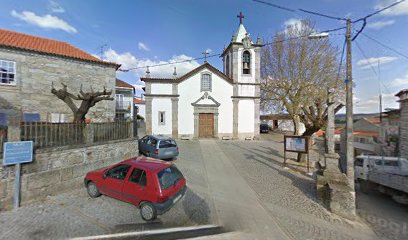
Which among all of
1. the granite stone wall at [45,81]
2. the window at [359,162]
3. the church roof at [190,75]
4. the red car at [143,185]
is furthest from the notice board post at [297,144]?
the granite stone wall at [45,81]

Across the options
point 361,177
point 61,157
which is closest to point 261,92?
point 361,177

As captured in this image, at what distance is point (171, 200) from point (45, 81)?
596 inches

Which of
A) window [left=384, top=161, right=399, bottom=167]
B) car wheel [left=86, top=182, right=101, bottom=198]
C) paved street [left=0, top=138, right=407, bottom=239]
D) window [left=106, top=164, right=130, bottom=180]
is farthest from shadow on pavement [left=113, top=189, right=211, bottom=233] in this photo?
window [left=384, top=161, right=399, bottom=167]

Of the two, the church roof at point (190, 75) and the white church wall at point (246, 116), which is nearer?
the church roof at point (190, 75)

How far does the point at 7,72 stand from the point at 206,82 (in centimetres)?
1599

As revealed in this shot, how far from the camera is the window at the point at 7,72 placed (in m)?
11.8

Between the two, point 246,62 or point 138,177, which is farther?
point 246,62

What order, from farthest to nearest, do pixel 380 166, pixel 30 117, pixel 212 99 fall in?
pixel 212 99 < pixel 30 117 < pixel 380 166

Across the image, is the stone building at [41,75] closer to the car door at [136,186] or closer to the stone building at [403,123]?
the car door at [136,186]

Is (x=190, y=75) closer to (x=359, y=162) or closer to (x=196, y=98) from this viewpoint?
(x=196, y=98)

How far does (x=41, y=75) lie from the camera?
13.2 meters

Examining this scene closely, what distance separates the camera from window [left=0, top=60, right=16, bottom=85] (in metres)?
11.8

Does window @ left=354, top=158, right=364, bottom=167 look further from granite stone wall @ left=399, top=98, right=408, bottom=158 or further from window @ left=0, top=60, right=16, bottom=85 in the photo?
window @ left=0, top=60, right=16, bottom=85

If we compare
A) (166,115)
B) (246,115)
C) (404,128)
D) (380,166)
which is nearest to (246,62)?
(246,115)
